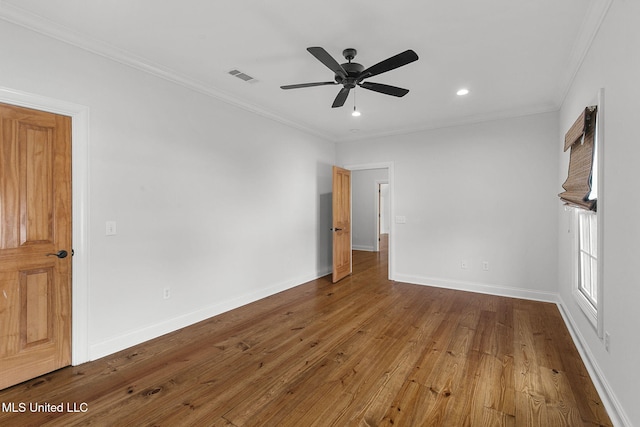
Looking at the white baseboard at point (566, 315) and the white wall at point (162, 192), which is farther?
the white wall at point (162, 192)

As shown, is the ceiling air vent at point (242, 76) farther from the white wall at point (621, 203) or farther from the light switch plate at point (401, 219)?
the light switch plate at point (401, 219)

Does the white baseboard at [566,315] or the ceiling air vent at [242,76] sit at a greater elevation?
the ceiling air vent at [242,76]

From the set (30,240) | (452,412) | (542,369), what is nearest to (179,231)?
(30,240)

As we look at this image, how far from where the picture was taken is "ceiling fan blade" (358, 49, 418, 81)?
7.17ft

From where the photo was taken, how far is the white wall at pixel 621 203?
1.61 metres

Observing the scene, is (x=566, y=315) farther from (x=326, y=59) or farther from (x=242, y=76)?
(x=242, y=76)

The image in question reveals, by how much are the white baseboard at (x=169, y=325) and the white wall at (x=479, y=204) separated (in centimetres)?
259

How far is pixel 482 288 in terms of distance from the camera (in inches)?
183

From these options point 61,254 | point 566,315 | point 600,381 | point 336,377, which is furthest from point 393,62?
point 566,315

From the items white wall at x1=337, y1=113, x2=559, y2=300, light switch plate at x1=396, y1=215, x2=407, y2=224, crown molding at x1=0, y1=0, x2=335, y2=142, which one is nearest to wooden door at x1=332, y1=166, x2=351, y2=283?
white wall at x1=337, y1=113, x2=559, y2=300

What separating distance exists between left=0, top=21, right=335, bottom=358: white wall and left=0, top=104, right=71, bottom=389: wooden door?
188 millimetres

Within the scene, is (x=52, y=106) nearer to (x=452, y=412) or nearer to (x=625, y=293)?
(x=452, y=412)

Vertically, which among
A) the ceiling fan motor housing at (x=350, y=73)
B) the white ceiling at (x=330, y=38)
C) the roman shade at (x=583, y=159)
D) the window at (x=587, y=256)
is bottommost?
the window at (x=587, y=256)

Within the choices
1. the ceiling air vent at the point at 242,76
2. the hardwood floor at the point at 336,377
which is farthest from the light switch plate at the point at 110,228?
the ceiling air vent at the point at 242,76
